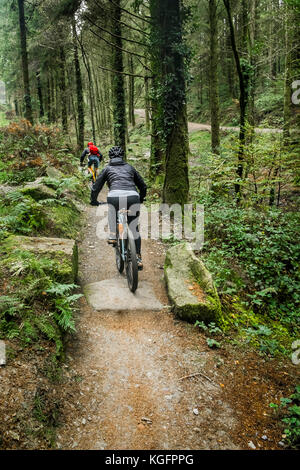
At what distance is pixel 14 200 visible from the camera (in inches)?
273

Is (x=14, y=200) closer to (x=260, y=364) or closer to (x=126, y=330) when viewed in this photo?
(x=126, y=330)

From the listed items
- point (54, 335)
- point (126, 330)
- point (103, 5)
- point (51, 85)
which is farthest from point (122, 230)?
point (51, 85)

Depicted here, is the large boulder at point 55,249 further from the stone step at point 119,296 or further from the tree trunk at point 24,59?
the tree trunk at point 24,59

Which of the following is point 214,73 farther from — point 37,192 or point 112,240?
point 112,240

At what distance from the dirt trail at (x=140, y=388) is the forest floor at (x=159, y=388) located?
10 mm

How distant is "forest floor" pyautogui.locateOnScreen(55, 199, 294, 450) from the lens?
2.92m

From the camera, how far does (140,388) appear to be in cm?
350

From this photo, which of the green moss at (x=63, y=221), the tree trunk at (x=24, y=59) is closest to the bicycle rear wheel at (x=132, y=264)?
the green moss at (x=63, y=221)

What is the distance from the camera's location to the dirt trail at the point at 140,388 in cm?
291

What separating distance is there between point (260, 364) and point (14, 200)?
20.6ft

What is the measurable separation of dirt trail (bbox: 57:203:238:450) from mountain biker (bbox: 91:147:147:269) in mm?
1427

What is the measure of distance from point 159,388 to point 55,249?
3.06 meters

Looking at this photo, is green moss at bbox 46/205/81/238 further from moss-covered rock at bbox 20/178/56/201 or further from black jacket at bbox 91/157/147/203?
black jacket at bbox 91/157/147/203

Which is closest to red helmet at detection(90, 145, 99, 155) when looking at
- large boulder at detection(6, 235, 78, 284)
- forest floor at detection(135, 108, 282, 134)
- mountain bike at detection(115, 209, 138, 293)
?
forest floor at detection(135, 108, 282, 134)
